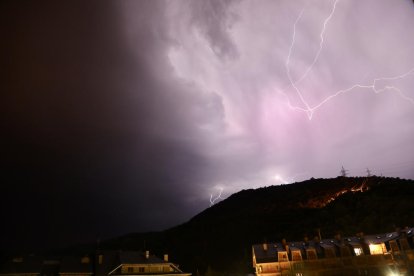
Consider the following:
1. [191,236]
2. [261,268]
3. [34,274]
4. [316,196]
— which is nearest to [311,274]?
[261,268]

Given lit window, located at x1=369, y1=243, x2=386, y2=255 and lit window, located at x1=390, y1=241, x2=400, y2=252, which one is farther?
lit window, located at x1=369, y1=243, x2=386, y2=255

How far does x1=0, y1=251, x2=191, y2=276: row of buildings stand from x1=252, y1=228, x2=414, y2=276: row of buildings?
17.6 m

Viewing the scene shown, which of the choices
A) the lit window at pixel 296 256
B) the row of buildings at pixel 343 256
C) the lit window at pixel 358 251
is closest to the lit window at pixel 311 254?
the row of buildings at pixel 343 256

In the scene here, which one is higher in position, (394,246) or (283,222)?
(283,222)

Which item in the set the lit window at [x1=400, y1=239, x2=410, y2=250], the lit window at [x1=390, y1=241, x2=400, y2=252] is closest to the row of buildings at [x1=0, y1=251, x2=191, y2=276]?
the lit window at [x1=390, y1=241, x2=400, y2=252]

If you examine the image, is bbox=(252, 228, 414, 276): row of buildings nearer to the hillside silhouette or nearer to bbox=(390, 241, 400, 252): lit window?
bbox=(390, 241, 400, 252): lit window

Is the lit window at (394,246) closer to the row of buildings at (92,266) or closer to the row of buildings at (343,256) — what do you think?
the row of buildings at (343,256)

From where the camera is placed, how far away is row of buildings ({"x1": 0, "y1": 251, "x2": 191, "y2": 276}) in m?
50.3

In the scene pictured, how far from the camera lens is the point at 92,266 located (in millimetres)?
54312

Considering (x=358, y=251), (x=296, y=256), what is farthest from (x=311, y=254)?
(x=358, y=251)

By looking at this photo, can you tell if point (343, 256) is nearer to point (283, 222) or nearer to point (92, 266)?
point (92, 266)

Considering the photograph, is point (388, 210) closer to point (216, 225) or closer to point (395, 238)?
point (395, 238)

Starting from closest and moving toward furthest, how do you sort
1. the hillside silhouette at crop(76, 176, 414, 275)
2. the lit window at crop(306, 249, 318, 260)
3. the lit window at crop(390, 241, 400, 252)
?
the lit window at crop(390, 241, 400, 252) < the lit window at crop(306, 249, 318, 260) < the hillside silhouette at crop(76, 176, 414, 275)

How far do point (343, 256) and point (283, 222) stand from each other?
70.0 m
